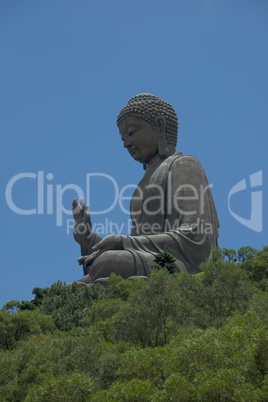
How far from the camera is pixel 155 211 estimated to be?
88.6 feet

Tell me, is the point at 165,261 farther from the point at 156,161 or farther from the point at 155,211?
the point at 156,161

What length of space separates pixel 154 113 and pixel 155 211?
9.03ft

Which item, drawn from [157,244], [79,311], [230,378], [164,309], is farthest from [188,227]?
[230,378]

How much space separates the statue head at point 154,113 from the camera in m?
28.1

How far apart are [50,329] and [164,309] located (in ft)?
14.2

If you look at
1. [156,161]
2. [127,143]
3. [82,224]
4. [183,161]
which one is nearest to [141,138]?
[127,143]

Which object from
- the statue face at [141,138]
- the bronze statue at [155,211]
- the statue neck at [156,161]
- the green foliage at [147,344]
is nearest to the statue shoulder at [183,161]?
the bronze statue at [155,211]

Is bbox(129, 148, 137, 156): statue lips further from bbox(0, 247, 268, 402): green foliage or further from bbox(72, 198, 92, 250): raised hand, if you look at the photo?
bbox(0, 247, 268, 402): green foliage

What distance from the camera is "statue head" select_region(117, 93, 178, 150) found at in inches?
1108

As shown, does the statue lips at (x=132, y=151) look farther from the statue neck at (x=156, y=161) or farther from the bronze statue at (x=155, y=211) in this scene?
the statue neck at (x=156, y=161)

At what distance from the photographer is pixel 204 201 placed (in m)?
26.6

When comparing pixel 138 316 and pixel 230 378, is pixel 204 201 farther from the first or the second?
pixel 230 378

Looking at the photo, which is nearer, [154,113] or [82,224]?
[82,224]

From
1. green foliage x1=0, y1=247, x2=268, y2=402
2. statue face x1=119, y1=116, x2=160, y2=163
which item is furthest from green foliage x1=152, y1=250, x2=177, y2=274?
statue face x1=119, y1=116, x2=160, y2=163
